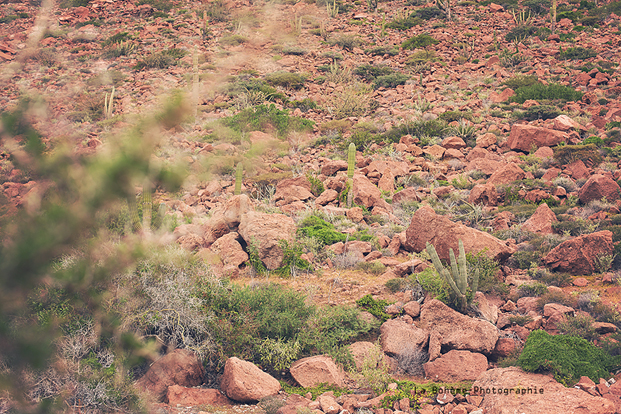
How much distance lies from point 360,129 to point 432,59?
8.22 m

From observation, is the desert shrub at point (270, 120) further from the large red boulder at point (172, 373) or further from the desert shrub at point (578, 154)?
the large red boulder at point (172, 373)

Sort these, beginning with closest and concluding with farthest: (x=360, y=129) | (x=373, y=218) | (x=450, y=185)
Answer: (x=373, y=218) → (x=450, y=185) → (x=360, y=129)

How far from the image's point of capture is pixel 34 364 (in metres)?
1.16

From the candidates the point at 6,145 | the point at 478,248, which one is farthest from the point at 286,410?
the point at 478,248

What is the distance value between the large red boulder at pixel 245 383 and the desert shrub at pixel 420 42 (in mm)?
21726

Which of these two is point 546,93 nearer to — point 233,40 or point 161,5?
point 233,40

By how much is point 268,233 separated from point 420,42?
62.3 ft

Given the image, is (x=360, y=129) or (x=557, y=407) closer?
(x=557, y=407)

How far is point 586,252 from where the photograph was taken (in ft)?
22.7

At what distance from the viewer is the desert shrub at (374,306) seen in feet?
19.9

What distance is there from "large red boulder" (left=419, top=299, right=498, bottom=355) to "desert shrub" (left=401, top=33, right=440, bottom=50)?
20049 mm

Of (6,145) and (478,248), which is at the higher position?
(6,145)

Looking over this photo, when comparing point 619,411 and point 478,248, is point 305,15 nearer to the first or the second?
point 619,411

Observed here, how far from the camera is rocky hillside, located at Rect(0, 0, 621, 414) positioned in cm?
113
